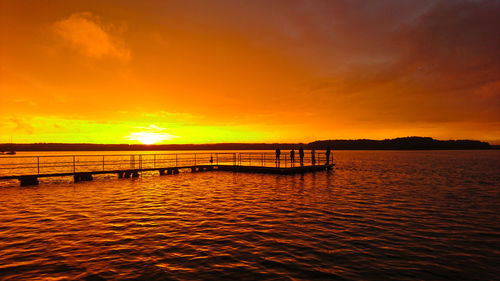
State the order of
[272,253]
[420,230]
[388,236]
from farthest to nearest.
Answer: [420,230] < [388,236] < [272,253]

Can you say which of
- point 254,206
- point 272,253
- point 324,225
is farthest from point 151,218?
point 324,225

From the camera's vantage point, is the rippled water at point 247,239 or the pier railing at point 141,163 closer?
the rippled water at point 247,239

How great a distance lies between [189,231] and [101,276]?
14.8 ft

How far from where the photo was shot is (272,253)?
941cm

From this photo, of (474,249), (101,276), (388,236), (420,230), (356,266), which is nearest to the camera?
(101,276)

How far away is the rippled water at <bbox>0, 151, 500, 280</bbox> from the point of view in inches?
319

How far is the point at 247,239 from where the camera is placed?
1089 cm

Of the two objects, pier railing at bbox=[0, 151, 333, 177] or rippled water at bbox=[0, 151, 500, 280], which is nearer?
rippled water at bbox=[0, 151, 500, 280]

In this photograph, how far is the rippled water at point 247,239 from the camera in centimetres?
810

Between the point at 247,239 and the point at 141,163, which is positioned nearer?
the point at 247,239

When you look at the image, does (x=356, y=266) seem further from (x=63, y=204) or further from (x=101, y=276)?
(x=63, y=204)

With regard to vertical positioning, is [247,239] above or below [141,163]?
below

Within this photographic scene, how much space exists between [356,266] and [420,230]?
580cm

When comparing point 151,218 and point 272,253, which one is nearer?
point 272,253
